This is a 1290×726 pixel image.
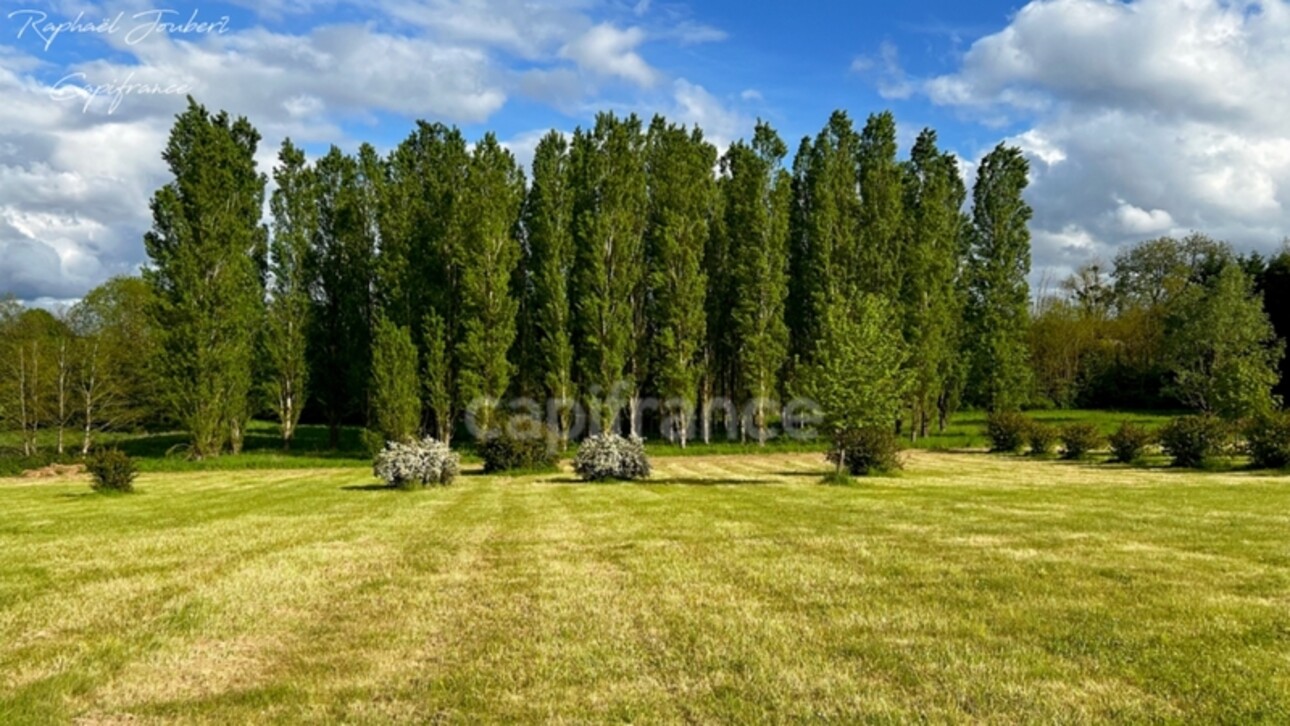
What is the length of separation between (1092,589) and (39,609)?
425 inches

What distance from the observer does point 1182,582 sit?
27.6 ft

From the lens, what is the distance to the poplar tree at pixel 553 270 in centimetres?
4078

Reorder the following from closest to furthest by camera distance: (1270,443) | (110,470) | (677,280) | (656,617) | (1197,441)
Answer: (656,617)
(110,470)
(1270,443)
(1197,441)
(677,280)

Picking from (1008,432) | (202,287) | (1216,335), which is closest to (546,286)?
(202,287)

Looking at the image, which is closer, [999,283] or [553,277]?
[553,277]

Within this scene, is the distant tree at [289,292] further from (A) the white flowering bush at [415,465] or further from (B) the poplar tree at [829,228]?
(B) the poplar tree at [829,228]

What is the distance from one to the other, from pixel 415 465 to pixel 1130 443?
27.7 meters

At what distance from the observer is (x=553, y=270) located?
41.3 meters

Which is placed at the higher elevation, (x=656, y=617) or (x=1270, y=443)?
(x=1270, y=443)

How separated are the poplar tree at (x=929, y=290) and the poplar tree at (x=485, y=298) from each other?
2280 centimetres

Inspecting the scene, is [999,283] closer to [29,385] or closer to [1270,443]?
[1270,443]

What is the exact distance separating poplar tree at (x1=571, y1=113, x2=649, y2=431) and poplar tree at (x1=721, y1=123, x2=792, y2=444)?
5933 mm

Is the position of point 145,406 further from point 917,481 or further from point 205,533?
point 917,481

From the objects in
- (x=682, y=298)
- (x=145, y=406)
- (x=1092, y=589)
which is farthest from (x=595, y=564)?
(x=145, y=406)
